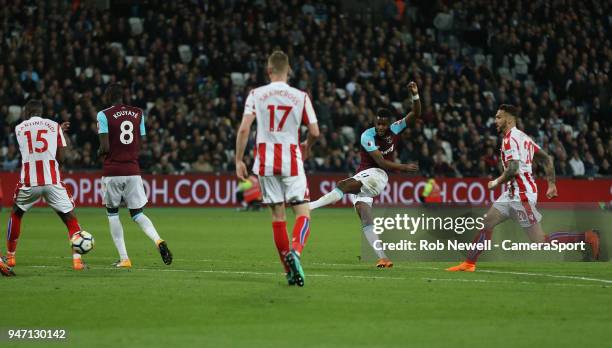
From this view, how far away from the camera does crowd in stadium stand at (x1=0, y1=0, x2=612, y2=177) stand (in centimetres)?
3200

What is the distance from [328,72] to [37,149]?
73.9ft

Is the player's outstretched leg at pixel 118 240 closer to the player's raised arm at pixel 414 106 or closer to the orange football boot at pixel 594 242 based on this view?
the player's raised arm at pixel 414 106

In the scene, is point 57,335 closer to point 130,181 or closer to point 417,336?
point 417,336

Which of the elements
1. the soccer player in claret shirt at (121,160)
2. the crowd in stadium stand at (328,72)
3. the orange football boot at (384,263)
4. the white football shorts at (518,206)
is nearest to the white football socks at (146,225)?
the soccer player in claret shirt at (121,160)

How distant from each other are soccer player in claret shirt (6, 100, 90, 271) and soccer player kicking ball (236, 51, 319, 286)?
349 centimetres

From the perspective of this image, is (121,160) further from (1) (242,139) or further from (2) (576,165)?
(2) (576,165)

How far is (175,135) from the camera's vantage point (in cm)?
3219

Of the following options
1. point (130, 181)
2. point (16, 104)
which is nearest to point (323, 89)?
point (16, 104)

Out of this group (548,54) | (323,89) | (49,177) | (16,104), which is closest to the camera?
(49,177)

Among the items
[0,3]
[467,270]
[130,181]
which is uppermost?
[0,3]

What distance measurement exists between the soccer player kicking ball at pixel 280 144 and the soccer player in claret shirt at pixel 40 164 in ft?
11.4

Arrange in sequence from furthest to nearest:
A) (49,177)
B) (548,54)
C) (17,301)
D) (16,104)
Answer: (548,54) < (16,104) < (49,177) < (17,301)

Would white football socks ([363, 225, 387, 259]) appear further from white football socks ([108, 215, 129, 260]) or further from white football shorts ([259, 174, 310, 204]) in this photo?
white football shorts ([259, 174, 310, 204])

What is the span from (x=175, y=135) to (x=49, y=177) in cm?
1895
